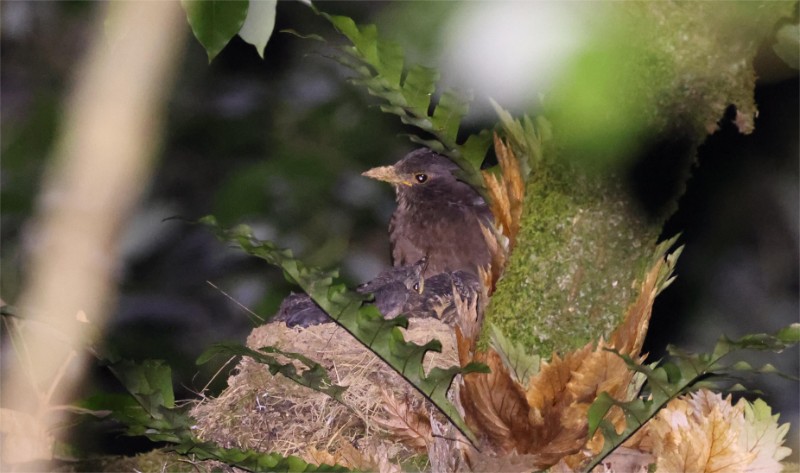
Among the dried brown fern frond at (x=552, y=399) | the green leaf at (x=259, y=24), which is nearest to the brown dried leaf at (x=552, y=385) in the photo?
the dried brown fern frond at (x=552, y=399)

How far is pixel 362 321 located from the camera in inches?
55.7

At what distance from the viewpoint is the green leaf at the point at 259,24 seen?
1.88m

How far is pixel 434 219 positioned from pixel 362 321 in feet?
8.45

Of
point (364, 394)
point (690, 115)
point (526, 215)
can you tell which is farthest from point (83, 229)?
point (690, 115)

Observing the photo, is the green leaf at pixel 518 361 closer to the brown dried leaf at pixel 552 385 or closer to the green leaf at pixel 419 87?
the brown dried leaf at pixel 552 385

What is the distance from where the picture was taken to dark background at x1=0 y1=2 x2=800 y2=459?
342 centimetres

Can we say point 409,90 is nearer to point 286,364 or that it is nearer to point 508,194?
point 508,194

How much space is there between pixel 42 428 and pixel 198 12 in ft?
3.53

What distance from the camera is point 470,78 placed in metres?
2.24

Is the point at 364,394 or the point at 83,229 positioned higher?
the point at 83,229

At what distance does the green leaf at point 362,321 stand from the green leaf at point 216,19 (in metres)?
0.50

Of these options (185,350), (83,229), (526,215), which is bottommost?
(185,350)

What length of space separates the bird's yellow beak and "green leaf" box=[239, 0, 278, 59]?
1.75m

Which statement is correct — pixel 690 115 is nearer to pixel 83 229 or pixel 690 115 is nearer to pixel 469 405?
pixel 469 405
